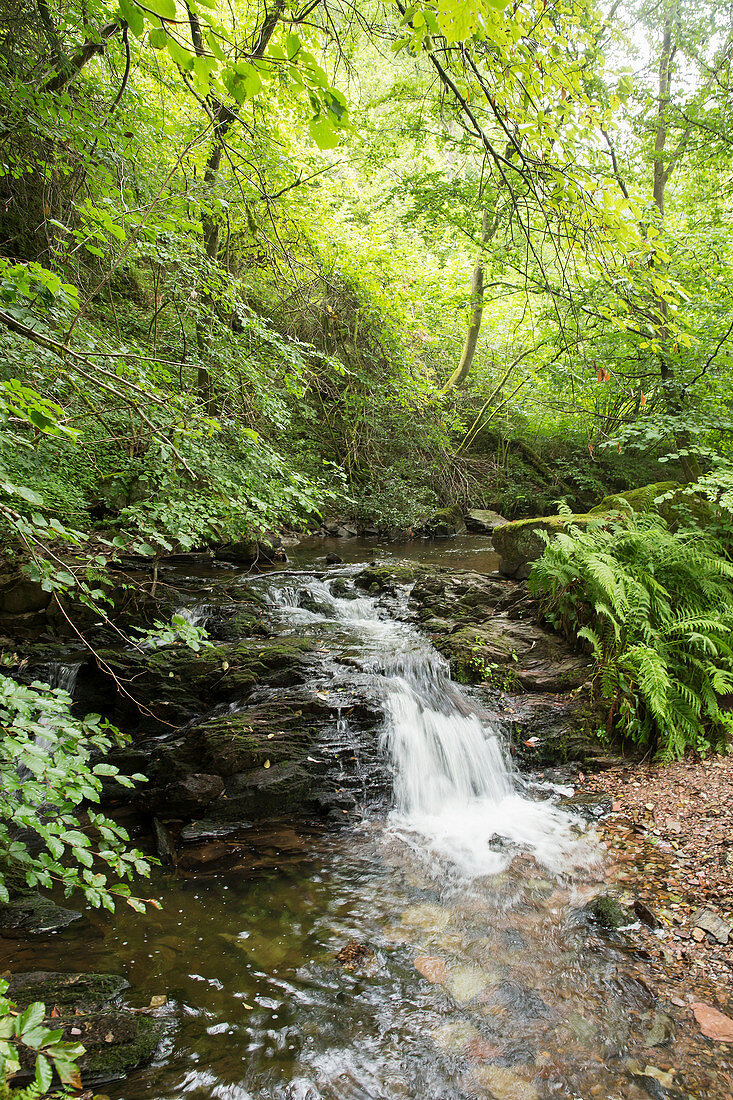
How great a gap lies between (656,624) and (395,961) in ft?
13.1

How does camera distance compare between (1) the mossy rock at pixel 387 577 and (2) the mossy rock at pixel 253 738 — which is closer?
(2) the mossy rock at pixel 253 738

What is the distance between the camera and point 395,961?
318 cm

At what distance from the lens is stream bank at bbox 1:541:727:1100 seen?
257cm

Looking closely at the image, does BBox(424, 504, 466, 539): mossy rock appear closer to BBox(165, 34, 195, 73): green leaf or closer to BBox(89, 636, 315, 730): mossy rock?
BBox(89, 636, 315, 730): mossy rock

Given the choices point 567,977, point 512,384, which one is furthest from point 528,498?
point 567,977

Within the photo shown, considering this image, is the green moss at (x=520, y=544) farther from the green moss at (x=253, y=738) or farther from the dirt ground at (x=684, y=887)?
the green moss at (x=253, y=738)

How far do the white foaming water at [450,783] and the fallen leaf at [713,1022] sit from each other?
1.25 metres

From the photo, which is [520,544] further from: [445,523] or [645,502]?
[445,523]

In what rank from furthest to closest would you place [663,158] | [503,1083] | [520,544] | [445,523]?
[445,523], [520,544], [663,158], [503,1083]

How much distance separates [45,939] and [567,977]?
302 cm

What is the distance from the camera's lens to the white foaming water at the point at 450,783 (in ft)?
13.9

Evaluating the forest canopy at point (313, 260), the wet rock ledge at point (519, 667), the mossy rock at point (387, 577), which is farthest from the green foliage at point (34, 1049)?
the mossy rock at point (387, 577)

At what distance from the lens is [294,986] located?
297 cm

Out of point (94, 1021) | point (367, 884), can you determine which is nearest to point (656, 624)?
point (367, 884)
